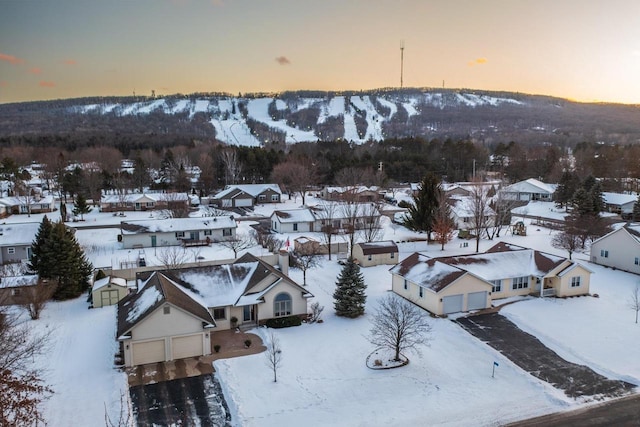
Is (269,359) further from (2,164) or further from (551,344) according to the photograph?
(2,164)

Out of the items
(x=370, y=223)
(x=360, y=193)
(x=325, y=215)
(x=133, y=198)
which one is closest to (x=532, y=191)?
(x=360, y=193)

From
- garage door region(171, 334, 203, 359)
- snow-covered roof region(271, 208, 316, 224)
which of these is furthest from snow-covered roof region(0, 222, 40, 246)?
garage door region(171, 334, 203, 359)

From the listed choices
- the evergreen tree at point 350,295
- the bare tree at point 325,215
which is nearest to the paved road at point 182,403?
the evergreen tree at point 350,295

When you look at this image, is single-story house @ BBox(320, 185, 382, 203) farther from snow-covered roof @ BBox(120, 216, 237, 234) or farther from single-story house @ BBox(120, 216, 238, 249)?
single-story house @ BBox(120, 216, 238, 249)

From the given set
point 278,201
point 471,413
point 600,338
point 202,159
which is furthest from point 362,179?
point 471,413

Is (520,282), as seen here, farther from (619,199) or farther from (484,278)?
(619,199)

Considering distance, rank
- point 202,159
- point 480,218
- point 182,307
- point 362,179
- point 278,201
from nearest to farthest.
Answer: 1. point 182,307
2. point 480,218
3. point 278,201
4. point 362,179
5. point 202,159
